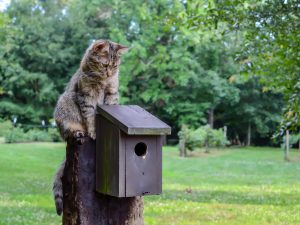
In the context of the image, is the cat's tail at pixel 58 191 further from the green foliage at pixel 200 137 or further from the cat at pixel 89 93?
the green foliage at pixel 200 137

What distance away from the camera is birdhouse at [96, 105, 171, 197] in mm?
3496

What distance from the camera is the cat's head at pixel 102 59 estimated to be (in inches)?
154

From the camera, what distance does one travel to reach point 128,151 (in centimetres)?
356

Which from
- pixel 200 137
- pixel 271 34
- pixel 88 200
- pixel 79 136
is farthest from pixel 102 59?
pixel 200 137

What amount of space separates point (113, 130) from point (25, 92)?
113ft

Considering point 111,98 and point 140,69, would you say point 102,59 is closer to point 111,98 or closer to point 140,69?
point 111,98

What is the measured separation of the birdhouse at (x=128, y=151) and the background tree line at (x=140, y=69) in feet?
90.0

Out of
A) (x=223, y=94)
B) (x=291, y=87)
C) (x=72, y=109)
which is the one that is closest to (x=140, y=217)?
(x=72, y=109)

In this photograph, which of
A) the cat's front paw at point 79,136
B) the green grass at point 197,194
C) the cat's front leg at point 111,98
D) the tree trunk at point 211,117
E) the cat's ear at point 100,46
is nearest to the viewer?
the cat's front paw at point 79,136

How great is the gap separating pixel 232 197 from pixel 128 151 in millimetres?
6828

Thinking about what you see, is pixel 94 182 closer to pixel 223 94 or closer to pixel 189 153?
pixel 189 153

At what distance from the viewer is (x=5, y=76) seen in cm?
3569

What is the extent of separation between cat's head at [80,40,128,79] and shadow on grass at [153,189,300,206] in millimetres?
5870

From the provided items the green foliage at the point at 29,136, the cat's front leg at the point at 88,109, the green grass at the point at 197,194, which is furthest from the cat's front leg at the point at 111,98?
the green foliage at the point at 29,136
